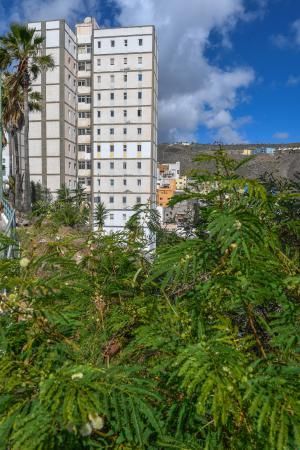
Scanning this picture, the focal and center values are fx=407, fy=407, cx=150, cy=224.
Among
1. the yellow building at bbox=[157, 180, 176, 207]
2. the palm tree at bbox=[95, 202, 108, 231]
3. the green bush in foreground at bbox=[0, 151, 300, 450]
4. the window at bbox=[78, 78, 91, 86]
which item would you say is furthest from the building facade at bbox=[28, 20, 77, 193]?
the green bush in foreground at bbox=[0, 151, 300, 450]

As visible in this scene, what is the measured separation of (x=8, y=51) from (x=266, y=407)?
2848 centimetres

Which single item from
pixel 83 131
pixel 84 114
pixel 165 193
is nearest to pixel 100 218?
pixel 83 131

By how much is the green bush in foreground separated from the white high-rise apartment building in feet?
157

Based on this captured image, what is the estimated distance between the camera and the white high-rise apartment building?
50406 mm

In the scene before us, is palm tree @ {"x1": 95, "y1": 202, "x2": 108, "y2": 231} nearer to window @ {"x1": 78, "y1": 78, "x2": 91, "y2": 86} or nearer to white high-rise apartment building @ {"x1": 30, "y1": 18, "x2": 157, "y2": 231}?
white high-rise apartment building @ {"x1": 30, "y1": 18, "x2": 157, "y2": 231}

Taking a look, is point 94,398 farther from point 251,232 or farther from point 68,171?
point 68,171

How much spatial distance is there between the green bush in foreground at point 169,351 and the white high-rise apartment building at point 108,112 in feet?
157

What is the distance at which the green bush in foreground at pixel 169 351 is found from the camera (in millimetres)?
1203

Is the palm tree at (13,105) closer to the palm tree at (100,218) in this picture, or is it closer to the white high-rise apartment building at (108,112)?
the white high-rise apartment building at (108,112)

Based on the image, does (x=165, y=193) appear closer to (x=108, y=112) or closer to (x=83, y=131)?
(x=83, y=131)

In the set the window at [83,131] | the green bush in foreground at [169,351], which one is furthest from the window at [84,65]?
the green bush in foreground at [169,351]

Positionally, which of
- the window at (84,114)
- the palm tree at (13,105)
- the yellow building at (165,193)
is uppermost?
the window at (84,114)

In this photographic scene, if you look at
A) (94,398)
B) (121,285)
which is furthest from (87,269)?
(94,398)

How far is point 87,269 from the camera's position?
2.53 m
